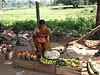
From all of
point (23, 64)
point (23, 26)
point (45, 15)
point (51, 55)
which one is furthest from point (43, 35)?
point (45, 15)

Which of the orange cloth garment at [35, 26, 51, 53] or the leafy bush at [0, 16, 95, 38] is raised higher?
the orange cloth garment at [35, 26, 51, 53]

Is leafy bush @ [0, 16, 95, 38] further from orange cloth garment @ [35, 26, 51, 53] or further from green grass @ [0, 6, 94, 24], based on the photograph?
orange cloth garment @ [35, 26, 51, 53]

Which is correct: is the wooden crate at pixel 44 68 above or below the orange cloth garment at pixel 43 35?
below

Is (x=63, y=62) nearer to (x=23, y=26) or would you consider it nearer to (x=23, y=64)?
(x=23, y=64)

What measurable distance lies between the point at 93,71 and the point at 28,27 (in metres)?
7.44

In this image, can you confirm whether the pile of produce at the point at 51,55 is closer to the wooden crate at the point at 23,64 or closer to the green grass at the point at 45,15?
the wooden crate at the point at 23,64

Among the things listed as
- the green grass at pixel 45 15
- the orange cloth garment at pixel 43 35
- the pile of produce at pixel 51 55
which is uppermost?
the orange cloth garment at pixel 43 35

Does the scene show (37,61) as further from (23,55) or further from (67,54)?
(67,54)

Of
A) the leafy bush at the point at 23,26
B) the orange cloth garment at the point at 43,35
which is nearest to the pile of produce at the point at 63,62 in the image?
the orange cloth garment at the point at 43,35

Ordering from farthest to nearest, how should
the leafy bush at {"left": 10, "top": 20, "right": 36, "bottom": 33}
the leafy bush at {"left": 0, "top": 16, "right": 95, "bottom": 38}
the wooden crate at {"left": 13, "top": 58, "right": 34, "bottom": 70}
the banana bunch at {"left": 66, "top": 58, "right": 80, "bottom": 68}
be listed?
1. the leafy bush at {"left": 10, "top": 20, "right": 36, "bottom": 33}
2. the leafy bush at {"left": 0, "top": 16, "right": 95, "bottom": 38}
3. the wooden crate at {"left": 13, "top": 58, "right": 34, "bottom": 70}
4. the banana bunch at {"left": 66, "top": 58, "right": 80, "bottom": 68}

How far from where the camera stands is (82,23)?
→ 13.2 m

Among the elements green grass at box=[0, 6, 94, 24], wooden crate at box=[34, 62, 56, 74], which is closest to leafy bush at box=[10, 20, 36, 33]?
green grass at box=[0, 6, 94, 24]

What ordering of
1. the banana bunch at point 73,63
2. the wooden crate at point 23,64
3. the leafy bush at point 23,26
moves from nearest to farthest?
the banana bunch at point 73,63, the wooden crate at point 23,64, the leafy bush at point 23,26

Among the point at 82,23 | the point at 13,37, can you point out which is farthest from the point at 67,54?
the point at 82,23
